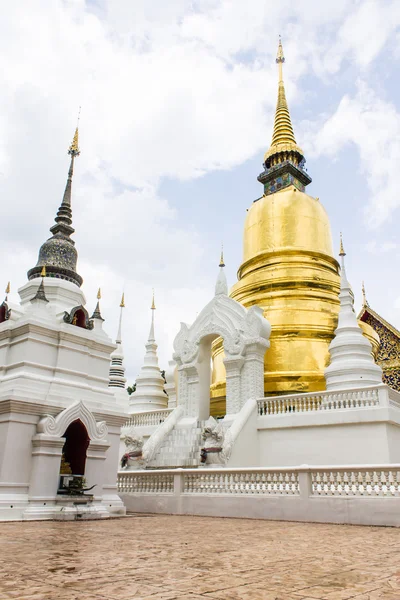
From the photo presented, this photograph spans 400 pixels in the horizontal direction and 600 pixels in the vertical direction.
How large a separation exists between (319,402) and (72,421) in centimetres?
603

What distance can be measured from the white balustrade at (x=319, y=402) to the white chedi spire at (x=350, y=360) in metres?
0.83

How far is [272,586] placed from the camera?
120 inches

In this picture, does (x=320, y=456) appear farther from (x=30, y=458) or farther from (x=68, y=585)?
(x=68, y=585)

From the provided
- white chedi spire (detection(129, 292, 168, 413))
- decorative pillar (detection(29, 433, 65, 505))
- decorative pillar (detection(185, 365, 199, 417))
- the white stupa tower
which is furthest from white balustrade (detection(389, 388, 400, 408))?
the white stupa tower

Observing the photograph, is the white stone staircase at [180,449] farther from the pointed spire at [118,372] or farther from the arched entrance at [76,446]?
the pointed spire at [118,372]

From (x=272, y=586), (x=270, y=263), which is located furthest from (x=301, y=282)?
(x=272, y=586)

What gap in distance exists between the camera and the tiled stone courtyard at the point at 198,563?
2.90 metres

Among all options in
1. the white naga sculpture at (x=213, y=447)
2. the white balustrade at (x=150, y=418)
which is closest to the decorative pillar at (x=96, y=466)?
the white naga sculpture at (x=213, y=447)

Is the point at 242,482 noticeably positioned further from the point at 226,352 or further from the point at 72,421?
the point at 226,352

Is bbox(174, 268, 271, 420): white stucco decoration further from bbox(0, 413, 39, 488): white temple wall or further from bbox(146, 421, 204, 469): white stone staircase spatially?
bbox(0, 413, 39, 488): white temple wall

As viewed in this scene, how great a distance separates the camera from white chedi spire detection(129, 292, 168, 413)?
19.1m

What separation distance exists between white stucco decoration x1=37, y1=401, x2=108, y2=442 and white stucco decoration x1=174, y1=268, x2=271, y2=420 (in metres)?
5.49

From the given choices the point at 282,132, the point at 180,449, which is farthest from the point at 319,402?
the point at 282,132

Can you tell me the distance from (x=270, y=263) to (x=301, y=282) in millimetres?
1596
